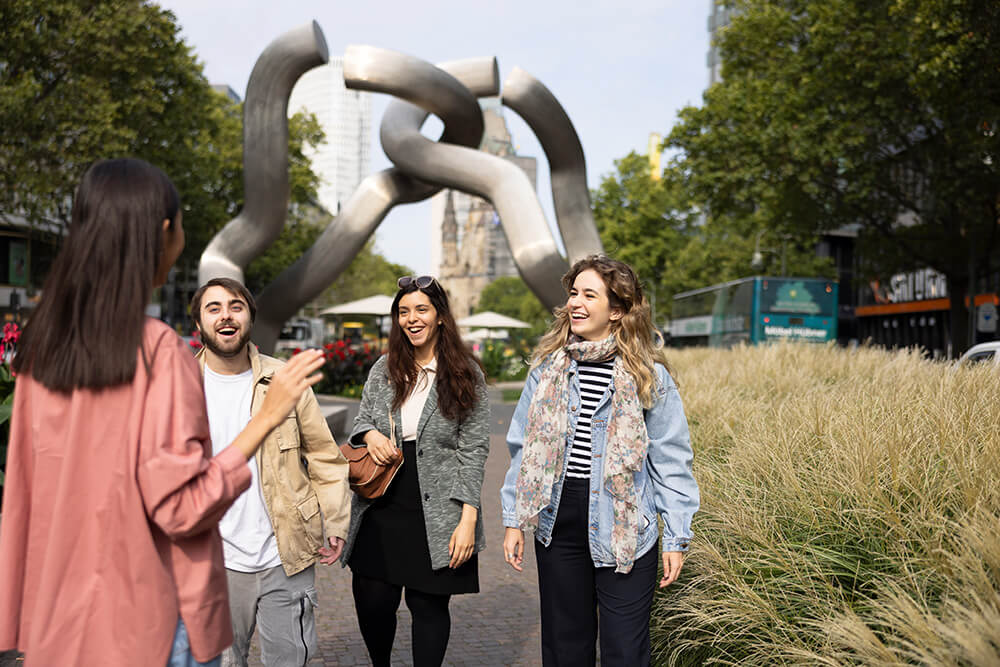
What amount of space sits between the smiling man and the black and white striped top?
82 cm

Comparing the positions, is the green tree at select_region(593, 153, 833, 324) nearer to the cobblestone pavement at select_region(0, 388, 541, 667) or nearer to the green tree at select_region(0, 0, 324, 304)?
the green tree at select_region(0, 0, 324, 304)

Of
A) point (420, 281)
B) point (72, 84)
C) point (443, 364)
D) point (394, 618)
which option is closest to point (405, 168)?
point (420, 281)

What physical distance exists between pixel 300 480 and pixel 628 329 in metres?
1.24

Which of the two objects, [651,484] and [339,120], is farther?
[339,120]

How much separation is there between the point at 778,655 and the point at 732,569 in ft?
1.99

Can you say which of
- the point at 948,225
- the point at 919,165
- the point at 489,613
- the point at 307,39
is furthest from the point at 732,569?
the point at 948,225

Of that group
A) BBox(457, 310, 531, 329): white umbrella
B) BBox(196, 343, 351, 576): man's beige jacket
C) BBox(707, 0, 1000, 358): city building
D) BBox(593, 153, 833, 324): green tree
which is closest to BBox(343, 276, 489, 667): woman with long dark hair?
BBox(196, 343, 351, 576): man's beige jacket

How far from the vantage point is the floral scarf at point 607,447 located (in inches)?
115

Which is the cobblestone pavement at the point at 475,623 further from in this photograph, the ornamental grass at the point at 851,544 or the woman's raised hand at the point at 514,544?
the woman's raised hand at the point at 514,544

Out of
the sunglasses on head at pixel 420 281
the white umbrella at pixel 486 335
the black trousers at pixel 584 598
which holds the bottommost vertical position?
the black trousers at pixel 584 598

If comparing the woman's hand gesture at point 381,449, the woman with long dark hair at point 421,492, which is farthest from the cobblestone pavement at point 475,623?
the woman's hand gesture at point 381,449

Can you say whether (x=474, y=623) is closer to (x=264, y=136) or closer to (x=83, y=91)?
(x=264, y=136)

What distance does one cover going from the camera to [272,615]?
307 cm

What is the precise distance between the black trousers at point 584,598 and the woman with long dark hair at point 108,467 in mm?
1438
